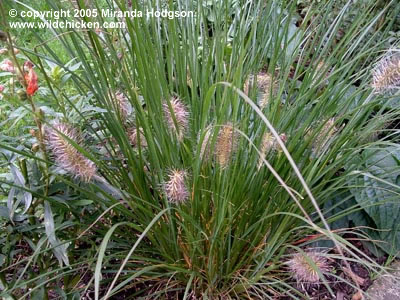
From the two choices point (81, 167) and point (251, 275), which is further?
point (251, 275)

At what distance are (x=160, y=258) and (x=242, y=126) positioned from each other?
1.76 feet

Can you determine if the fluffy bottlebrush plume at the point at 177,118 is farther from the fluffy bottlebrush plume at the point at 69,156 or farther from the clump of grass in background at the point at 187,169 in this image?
the fluffy bottlebrush plume at the point at 69,156

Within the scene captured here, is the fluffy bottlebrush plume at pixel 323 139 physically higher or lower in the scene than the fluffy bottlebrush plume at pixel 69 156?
lower

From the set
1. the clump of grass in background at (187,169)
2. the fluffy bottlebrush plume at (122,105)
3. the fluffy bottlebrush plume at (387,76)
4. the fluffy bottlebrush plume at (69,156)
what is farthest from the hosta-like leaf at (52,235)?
the fluffy bottlebrush plume at (387,76)

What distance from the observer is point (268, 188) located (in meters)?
Result: 1.33

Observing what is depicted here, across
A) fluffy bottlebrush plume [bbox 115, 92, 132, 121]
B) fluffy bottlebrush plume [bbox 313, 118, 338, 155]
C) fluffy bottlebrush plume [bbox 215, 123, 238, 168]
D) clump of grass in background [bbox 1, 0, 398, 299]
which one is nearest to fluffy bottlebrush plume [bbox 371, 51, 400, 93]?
clump of grass in background [bbox 1, 0, 398, 299]

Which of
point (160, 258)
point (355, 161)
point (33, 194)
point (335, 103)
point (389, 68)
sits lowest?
point (160, 258)

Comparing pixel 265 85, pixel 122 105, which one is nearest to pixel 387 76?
pixel 265 85

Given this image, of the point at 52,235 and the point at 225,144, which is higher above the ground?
the point at 225,144

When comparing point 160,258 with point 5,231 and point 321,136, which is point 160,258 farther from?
point 321,136

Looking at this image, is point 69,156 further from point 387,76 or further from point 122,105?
point 387,76

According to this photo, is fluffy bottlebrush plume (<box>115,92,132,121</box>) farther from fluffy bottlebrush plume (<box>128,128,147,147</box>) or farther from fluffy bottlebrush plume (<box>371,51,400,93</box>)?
fluffy bottlebrush plume (<box>371,51,400,93</box>)

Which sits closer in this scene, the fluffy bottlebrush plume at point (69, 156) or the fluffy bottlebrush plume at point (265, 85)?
the fluffy bottlebrush plume at point (69, 156)

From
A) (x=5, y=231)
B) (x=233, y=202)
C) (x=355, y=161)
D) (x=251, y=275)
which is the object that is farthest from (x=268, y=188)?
(x=5, y=231)
